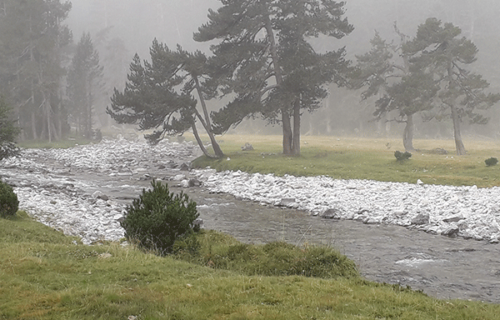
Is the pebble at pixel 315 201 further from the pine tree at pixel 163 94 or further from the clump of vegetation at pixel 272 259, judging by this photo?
the pine tree at pixel 163 94

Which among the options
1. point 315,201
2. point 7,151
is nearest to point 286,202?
point 315,201

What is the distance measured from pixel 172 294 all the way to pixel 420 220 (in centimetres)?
1485

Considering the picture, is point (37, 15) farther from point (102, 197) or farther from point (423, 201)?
point (423, 201)

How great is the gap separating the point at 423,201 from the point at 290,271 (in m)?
13.9

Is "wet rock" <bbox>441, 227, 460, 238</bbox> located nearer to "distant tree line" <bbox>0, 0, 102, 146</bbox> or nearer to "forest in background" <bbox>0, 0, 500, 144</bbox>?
"distant tree line" <bbox>0, 0, 102, 146</bbox>

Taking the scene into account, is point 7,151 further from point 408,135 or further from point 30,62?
point 30,62

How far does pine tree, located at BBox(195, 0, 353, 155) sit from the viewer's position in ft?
128

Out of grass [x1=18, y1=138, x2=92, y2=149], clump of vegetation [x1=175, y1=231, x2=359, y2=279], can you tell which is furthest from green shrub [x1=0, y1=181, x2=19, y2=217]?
grass [x1=18, y1=138, x2=92, y2=149]

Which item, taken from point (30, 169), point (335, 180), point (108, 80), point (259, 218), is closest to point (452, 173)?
point (335, 180)

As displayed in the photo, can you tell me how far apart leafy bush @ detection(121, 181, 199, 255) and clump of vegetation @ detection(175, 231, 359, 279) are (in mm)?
468

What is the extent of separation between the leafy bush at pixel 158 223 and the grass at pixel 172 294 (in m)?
1.37

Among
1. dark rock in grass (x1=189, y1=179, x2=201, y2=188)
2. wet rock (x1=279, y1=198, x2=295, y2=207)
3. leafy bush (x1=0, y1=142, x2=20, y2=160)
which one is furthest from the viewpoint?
dark rock in grass (x1=189, y1=179, x2=201, y2=188)

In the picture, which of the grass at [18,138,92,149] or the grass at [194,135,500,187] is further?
the grass at [18,138,92,149]

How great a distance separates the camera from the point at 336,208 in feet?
74.9
